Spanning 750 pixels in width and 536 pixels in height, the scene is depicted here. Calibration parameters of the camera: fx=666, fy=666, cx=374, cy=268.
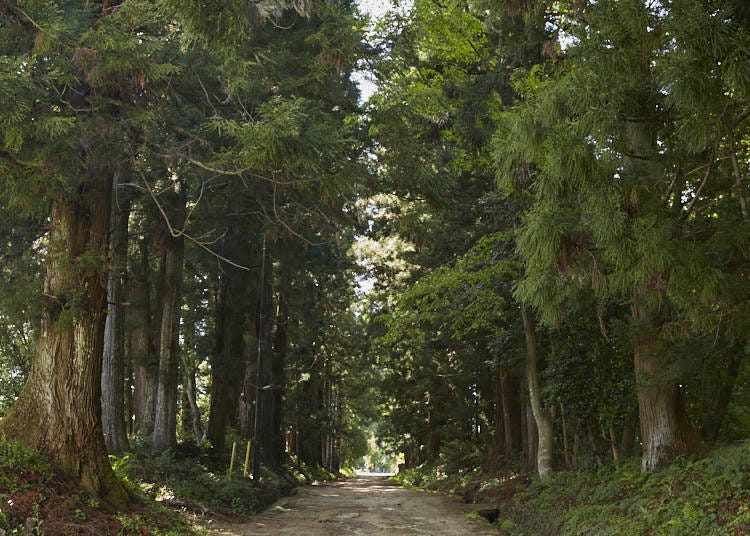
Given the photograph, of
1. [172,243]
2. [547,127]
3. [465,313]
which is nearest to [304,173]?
[547,127]

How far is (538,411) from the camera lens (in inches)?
596

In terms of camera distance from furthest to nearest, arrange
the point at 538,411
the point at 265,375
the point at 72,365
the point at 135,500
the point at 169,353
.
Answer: the point at 265,375 → the point at 169,353 → the point at 538,411 → the point at 135,500 → the point at 72,365

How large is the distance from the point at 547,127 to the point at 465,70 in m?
8.74

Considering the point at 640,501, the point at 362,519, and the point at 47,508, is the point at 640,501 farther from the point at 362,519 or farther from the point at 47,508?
the point at 47,508

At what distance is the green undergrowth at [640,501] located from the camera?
7.39m

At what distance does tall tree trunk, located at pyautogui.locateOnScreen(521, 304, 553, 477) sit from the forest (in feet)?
0.17

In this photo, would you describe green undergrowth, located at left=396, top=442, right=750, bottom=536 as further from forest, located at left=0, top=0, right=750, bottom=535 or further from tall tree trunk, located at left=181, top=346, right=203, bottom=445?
tall tree trunk, located at left=181, top=346, right=203, bottom=445

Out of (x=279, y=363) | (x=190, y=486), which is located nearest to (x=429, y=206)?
(x=190, y=486)

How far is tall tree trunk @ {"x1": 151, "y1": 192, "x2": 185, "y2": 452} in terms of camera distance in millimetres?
15734

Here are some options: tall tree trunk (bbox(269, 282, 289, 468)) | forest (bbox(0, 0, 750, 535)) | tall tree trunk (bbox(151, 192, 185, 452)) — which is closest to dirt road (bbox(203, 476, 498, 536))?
forest (bbox(0, 0, 750, 535))

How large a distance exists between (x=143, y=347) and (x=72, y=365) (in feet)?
25.7

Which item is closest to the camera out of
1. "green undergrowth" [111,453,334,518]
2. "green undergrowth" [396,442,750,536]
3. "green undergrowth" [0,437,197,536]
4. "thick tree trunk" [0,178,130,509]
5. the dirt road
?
"green undergrowth" [0,437,197,536]

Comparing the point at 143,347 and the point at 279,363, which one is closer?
the point at 143,347

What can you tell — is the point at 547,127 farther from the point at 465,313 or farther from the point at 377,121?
the point at 465,313
